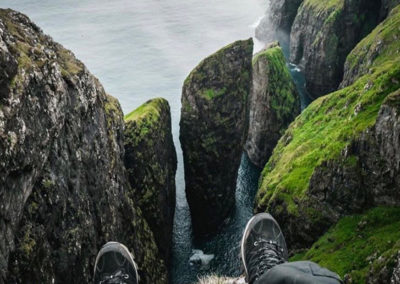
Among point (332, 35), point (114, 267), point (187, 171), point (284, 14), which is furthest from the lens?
point (284, 14)

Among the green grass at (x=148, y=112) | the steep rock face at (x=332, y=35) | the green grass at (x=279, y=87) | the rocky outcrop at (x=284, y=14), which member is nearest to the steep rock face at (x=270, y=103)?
the green grass at (x=279, y=87)

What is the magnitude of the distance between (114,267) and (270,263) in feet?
24.6

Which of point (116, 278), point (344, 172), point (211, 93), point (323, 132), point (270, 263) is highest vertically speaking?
point (270, 263)

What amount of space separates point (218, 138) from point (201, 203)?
11.1 metres

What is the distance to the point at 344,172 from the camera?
91.2 feet

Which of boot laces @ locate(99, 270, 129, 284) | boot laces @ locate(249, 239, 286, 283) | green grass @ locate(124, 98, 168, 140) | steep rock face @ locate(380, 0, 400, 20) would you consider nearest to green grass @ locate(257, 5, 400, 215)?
boot laces @ locate(249, 239, 286, 283)

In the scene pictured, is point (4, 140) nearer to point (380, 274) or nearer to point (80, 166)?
point (80, 166)

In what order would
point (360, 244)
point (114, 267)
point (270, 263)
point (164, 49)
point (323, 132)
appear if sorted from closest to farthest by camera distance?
point (270, 263) → point (114, 267) → point (360, 244) → point (323, 132) → point (164, 49)

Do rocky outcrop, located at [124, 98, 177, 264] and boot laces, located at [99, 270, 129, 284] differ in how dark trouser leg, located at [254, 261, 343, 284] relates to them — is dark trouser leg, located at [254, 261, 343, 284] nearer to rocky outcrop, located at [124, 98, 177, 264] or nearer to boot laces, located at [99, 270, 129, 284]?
boot laces, located at [99, 270, 129, 284]

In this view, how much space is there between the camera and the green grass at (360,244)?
19.0 metres

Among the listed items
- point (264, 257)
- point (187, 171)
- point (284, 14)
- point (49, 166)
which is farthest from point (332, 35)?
point (264, 257)

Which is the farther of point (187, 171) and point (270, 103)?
point (270, 103)

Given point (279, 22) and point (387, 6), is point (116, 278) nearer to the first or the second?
point (387, 6)

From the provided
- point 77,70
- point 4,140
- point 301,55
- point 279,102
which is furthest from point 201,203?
point 301,55
